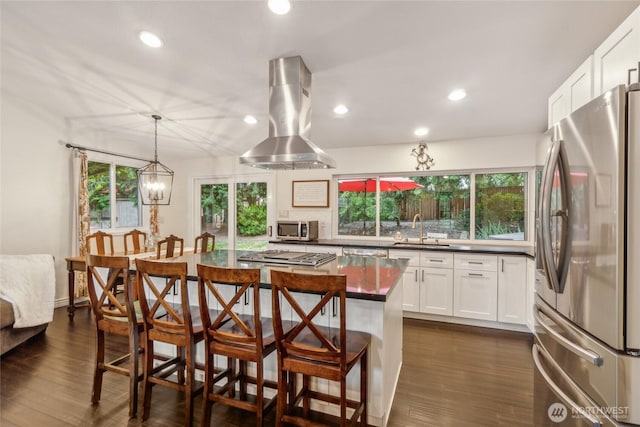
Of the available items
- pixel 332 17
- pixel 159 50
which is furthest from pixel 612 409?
pixel 159 50

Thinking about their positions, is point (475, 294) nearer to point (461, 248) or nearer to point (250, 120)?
point (461, 248)

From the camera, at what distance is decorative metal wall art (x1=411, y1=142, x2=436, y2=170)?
445 centimetres

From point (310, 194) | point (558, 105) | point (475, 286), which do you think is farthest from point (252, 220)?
point (558, 105)

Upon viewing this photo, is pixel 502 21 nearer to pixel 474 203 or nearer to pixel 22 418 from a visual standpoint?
pixel 474 203

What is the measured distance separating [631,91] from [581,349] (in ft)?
3.41

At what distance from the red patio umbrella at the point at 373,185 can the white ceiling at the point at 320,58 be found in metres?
0.89

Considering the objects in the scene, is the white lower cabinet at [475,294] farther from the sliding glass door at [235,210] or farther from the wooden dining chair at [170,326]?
the sliding glass door at [235,210]

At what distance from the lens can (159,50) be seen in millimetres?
2459

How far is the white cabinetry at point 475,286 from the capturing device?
365 centimetres

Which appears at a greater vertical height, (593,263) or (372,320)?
(593,263)

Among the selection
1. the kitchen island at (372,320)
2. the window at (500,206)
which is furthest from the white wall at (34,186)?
the window at (500,206)

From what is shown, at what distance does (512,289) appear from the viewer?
3574mm

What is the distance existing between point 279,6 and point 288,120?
0.87m

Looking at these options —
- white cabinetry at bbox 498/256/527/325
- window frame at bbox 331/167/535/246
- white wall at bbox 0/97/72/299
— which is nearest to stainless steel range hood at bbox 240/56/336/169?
window frame at bbox 331/167/535/246
